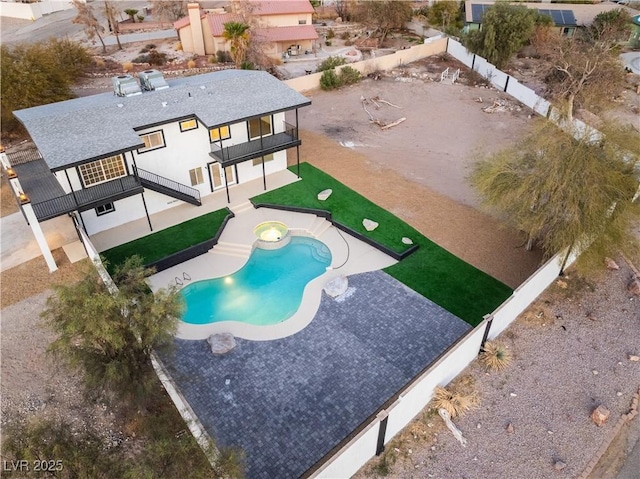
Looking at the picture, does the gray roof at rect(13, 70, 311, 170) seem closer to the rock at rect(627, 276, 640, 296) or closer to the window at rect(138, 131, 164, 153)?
the window at rect(138, 131, 164, 153)

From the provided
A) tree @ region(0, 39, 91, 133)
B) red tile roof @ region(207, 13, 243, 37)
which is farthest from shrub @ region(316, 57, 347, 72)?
tree @ region(0, 39, 91, 133)

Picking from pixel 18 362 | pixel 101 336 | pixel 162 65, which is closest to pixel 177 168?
pixel 18 362

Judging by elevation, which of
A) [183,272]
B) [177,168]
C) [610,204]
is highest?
[610,204]

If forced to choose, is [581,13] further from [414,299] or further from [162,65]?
[414,299]

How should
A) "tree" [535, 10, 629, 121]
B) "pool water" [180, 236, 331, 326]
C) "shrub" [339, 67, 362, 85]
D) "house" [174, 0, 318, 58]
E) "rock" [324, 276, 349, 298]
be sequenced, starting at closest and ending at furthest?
"pool water" [180, 236, 331, 326], "rock" [324, 276, 349, 298], "tree" [535, 10, 629, 121], "shrub" [339, 67, 362, 85], "house" [174, 0, 318, 58]

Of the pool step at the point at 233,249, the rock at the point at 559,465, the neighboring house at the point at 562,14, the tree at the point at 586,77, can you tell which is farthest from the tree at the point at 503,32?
the rock at the point at 559,465

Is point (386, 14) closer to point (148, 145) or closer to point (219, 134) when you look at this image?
point (219, 134)
